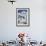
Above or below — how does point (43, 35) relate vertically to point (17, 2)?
below

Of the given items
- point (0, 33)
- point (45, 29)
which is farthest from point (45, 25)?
point (0, 33)

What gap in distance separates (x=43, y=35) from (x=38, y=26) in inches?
16.4

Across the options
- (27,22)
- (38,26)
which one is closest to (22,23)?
(27,22)

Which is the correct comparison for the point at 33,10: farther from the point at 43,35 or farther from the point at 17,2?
the point at 43,35

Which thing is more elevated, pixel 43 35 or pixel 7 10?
pixel 7 10

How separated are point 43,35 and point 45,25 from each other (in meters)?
0.41

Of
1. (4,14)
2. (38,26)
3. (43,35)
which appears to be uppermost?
(4,14)

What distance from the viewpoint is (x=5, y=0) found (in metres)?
5.70

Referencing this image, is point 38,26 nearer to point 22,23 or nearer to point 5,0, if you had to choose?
point 22,23

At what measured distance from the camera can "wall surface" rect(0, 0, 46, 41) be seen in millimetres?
5652

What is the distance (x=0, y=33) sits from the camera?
225 inches

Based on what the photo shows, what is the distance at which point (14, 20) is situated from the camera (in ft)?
18.7

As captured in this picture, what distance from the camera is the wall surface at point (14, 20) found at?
5.65 meters

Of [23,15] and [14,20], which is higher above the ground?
[23,15]
